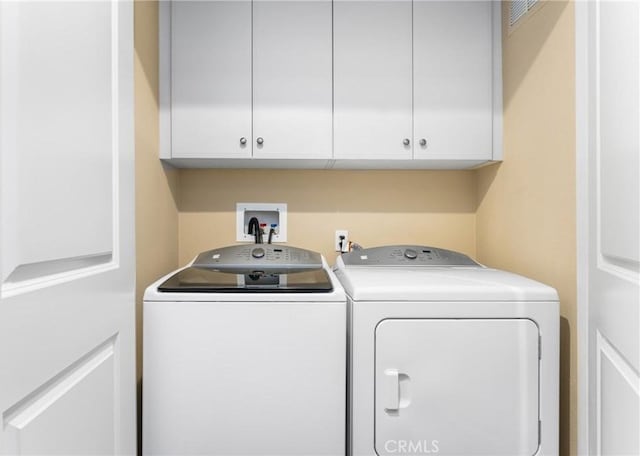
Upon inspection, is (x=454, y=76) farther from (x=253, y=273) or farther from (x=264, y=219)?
(x=253, y=273)

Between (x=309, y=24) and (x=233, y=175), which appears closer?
(x=309, y=24)

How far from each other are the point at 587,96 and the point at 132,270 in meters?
1.34

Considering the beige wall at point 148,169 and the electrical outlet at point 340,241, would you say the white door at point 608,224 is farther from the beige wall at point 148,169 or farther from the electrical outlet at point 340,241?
the beige wall at point 148,169

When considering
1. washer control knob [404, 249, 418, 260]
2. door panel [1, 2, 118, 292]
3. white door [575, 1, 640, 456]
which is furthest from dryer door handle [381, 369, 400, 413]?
door panel [1, 2, 118, 292]

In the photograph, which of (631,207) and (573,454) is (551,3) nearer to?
(631,207)

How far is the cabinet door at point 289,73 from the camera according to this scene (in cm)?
179

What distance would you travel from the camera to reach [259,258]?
1752mm

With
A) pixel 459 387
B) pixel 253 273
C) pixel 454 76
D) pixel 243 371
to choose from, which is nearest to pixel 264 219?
pixel 253 273

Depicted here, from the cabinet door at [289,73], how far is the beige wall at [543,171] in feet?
2.59

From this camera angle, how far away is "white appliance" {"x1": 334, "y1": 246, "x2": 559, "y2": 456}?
127 cm

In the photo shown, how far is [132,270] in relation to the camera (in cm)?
108

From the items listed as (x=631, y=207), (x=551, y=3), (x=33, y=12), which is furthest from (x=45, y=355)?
(x=551, y=3)

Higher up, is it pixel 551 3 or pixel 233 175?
pixel 551 3

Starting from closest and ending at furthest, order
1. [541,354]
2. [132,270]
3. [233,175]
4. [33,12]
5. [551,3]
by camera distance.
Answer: [33,12] → [132,270] → [541,354] → [551,3] → [233,175]
